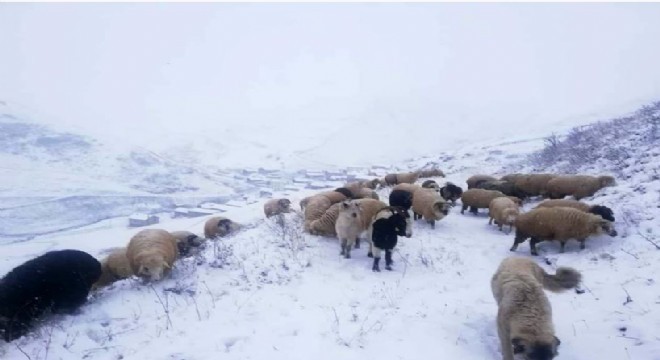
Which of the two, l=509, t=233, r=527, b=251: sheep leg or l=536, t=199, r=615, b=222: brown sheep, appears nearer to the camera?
l=536, t=199, r=615, b=222: brown sheep

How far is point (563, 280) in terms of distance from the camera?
716 centimetres

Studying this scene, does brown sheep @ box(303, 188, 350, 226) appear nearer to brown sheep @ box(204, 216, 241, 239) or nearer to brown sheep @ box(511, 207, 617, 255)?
brown sheep @ box(204, 216, 241, 239)

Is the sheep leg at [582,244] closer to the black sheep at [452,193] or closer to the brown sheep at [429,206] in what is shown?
the brown sheep at [429,206]

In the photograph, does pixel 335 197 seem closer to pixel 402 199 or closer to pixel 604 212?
pixel 402 199

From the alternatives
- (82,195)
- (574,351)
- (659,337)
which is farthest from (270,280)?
(82,195)

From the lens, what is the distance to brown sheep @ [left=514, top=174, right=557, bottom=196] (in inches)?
636

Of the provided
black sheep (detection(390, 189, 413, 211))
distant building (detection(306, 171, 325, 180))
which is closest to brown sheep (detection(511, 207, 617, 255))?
black sheep (detection(390, 189, 413, 211))

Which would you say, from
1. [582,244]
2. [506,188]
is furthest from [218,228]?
[582,244]

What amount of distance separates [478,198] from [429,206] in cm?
259

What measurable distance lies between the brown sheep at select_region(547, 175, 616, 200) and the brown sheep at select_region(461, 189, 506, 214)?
2.03 meters

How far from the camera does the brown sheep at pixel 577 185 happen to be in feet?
47.0

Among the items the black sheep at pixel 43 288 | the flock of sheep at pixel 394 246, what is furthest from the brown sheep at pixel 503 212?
the black sheep at pixel 43 288

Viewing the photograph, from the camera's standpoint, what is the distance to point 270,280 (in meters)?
9.08

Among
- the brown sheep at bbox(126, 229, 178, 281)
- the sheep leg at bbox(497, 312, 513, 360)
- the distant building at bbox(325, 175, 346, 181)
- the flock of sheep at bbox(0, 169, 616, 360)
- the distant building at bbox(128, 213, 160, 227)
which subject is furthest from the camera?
the distant building at bbox(325, 175, 346, 181)
